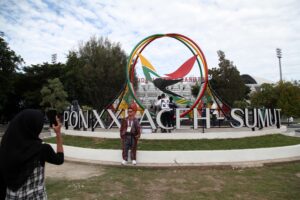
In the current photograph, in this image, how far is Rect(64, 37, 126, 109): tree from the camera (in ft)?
103

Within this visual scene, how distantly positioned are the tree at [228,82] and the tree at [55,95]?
20544mm

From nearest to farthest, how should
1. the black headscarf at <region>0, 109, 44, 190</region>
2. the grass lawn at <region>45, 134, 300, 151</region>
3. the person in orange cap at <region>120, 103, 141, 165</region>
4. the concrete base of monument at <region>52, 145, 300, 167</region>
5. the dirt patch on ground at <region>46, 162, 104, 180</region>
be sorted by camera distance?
1. the black headscarf at <region>0, 109, 44, 190</region>
2. the dirt patch on ground at <region>46, 162, 104, 180</region>
3. the person in orange cap at <region>120, 103, 141, 165</region>
4. the concrete base of monument at <region>52, 145, 300, 167</region>
5. the grass lawn at <region>45, 134, 300, 151</region>

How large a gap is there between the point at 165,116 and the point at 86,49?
963 inches

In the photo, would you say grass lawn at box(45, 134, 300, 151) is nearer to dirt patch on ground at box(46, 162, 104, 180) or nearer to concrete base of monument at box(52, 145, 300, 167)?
concrete base of monument at box(52, 145, 300, 167)

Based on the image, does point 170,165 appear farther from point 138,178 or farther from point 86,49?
point 86,49

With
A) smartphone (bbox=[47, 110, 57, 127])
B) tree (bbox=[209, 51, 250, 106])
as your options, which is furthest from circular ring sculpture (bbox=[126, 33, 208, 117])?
tree (bbox=[209, 51, 250, 106])

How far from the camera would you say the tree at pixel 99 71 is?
103 feet

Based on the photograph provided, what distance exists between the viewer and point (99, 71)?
31016 mm

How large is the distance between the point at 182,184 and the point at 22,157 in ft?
16.3

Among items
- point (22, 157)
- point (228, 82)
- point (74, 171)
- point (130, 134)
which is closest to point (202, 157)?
point (130, 134)

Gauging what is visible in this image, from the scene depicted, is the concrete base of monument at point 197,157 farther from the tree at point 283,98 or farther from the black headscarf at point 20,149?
the tree at point 283,98

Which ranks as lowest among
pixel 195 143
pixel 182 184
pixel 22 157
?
pixel 182 184

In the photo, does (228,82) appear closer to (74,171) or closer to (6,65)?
(6,65)

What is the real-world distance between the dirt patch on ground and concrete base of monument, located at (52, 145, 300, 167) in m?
0.40
